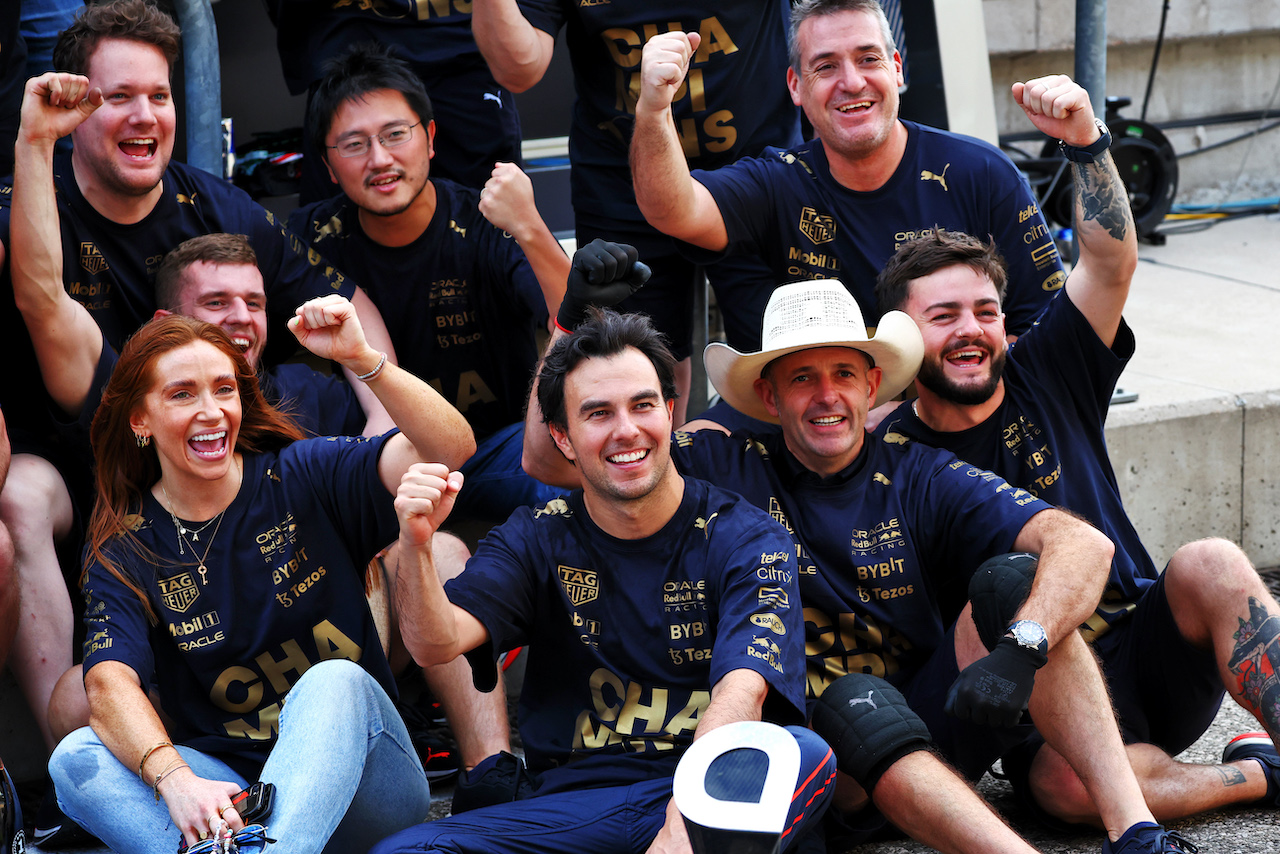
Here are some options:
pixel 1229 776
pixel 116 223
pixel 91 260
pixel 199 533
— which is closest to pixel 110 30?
pixel 116 223

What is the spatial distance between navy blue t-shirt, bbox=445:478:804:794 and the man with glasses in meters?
0.95

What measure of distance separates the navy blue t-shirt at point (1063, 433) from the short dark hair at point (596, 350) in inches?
23.8

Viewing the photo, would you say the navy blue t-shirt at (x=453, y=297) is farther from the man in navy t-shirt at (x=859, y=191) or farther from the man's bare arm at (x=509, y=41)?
the man in navy t-shirt at (x=859, y=191)

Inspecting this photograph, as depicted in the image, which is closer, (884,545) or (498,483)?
(884,545)

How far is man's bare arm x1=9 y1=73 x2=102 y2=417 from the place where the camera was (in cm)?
286

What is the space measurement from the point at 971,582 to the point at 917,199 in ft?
3.92

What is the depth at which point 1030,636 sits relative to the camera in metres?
2.35

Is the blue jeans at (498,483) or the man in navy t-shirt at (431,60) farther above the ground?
the man in navy t-shirt at (431,60)

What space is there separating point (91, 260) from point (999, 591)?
236 cm

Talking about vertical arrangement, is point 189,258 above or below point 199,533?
above

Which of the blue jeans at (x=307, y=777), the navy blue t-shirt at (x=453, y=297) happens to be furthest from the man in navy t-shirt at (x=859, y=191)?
the blue jeans at (x=307, y=777)

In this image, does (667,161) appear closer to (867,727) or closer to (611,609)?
(611,609)

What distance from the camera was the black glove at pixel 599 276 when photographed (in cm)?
273

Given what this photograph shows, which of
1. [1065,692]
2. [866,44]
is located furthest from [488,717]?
[866,44]
